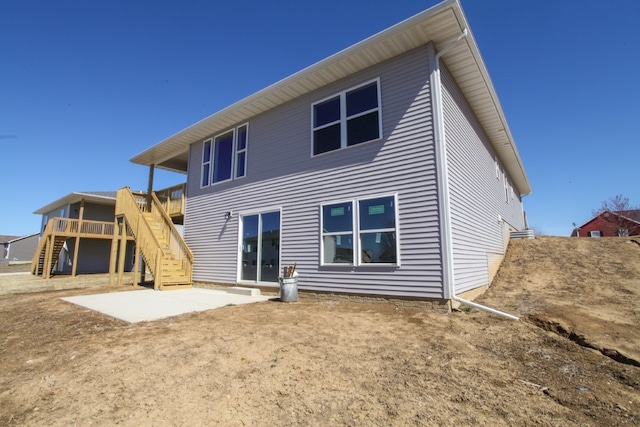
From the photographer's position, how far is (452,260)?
5910mm

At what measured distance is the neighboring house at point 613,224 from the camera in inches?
1133

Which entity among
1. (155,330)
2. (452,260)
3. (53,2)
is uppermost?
(53,2)

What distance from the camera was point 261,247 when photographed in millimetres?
9250

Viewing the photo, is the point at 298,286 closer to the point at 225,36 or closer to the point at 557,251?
the point at 225,36

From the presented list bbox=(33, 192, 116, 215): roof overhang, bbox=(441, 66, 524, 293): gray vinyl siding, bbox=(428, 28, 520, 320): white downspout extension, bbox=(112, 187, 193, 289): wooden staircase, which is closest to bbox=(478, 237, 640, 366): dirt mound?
bbox=(441, 66, 524, 293): gray vinyl siding

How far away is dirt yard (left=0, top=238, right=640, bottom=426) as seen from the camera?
232cm

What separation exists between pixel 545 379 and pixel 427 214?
3.67m

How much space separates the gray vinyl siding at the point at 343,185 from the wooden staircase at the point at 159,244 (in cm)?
66

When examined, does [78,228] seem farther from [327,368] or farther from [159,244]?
[327,368]

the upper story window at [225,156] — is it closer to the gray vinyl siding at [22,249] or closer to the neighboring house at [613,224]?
the neighboring house at [613,224]

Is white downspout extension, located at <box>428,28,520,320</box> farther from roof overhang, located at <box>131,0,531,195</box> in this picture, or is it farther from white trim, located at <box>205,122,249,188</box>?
white trim, located at <box>205,122,249,188</box>

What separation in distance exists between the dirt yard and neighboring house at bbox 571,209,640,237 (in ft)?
108

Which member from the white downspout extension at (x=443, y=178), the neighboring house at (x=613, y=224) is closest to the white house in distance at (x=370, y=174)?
the white downspout extension at (x=443, y=178)

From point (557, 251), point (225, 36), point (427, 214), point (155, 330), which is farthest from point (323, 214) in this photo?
point (557, 251)
